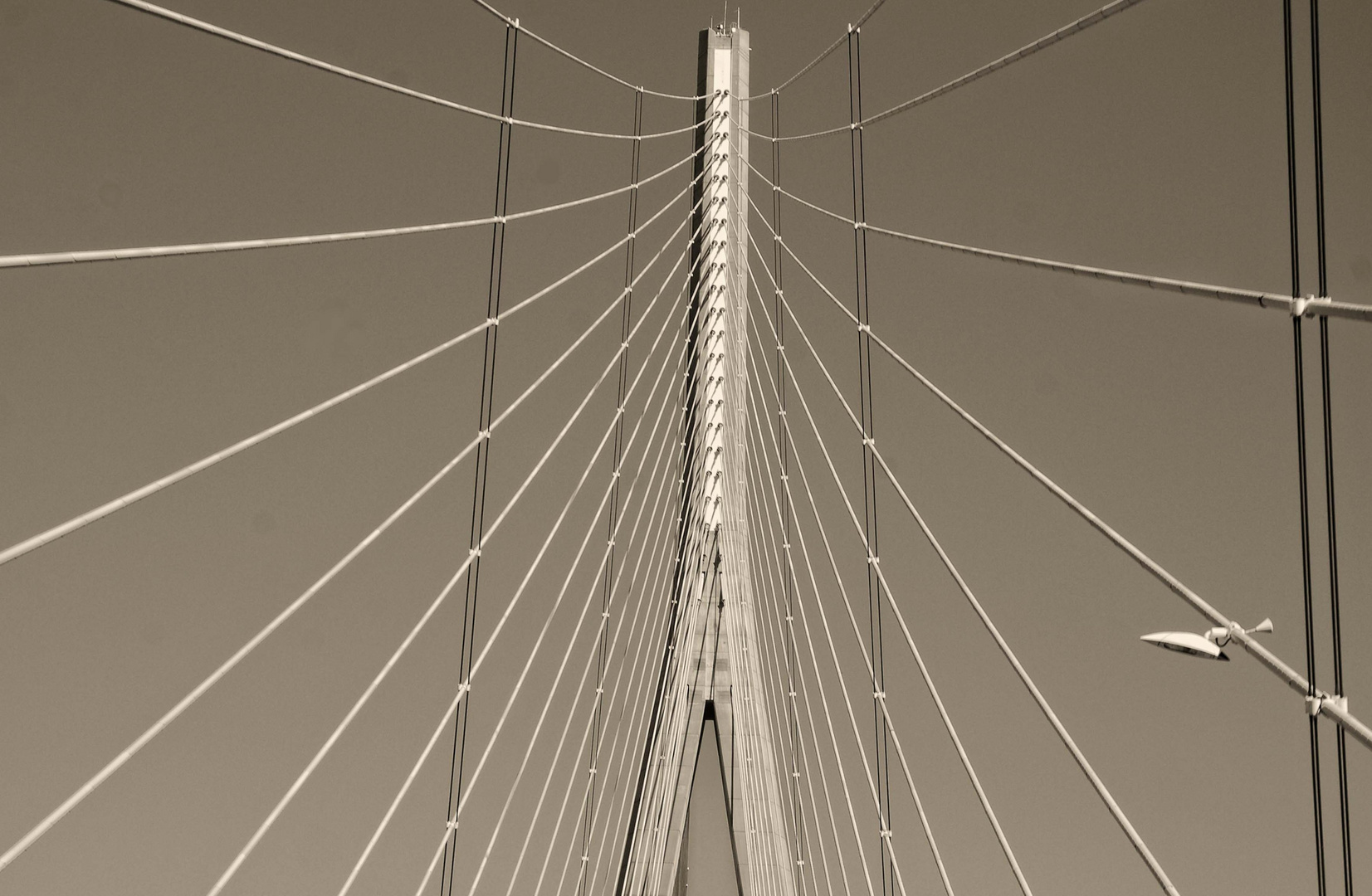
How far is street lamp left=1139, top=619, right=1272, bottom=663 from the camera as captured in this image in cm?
213

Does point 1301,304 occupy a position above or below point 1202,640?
above

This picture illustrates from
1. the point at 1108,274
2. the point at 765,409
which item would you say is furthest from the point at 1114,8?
the point at 765,409

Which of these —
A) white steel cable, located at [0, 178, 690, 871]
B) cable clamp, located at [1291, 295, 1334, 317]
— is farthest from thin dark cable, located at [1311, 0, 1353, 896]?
white steel cable, located at [0, 178, 690, 871]

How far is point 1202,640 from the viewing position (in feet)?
7.10

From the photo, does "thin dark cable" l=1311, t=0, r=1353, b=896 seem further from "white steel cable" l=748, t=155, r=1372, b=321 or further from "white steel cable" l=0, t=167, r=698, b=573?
"white steel cable" l=0, t=167, r=698, b=573

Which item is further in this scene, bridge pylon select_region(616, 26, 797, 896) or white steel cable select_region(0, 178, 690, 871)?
bridge pylon select_region(616, 26, 797, 896)

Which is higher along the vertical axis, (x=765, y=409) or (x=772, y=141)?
(x=772, y=141)

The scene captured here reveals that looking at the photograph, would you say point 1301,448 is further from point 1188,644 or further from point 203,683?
point 203,683

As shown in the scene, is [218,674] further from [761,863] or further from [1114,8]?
[761,863]

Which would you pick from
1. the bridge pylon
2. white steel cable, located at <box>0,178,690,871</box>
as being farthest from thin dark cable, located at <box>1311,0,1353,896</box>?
the bridge pylon

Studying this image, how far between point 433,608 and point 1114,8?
204 centimetres

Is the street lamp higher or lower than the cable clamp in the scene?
lower

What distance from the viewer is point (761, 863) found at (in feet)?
22.8

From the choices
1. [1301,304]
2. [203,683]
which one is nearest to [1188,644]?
[1301,304]
